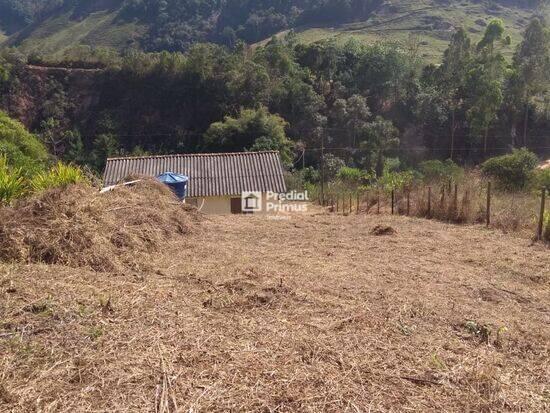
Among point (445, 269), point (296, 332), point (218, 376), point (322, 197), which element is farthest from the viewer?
point (322, 197)

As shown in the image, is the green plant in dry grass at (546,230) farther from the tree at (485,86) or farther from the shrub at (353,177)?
the tree at (485,86)

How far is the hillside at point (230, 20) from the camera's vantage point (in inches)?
1882

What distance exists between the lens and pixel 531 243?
773 cm

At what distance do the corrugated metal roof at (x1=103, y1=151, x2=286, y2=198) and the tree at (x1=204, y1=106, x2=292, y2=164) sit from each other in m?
7.53

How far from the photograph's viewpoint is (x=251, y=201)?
50.1ft

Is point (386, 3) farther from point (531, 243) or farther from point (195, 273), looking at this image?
point (195, 273)

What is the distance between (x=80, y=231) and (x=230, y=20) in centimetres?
6186

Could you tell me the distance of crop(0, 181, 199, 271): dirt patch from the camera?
4750mm

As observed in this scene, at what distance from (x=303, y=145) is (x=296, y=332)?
24360mm

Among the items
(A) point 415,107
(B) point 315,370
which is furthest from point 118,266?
(A) point 415,107

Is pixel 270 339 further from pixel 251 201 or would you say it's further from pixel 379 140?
pixel 379 140

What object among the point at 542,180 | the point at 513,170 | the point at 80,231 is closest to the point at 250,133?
the point at 513,170

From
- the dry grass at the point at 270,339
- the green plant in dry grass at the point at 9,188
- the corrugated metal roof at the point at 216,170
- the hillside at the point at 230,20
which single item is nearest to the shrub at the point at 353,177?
the corrugated metal roof at the point at 216,170

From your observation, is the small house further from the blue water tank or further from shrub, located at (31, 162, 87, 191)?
shrub, located at (31, 162, 87, 191)
